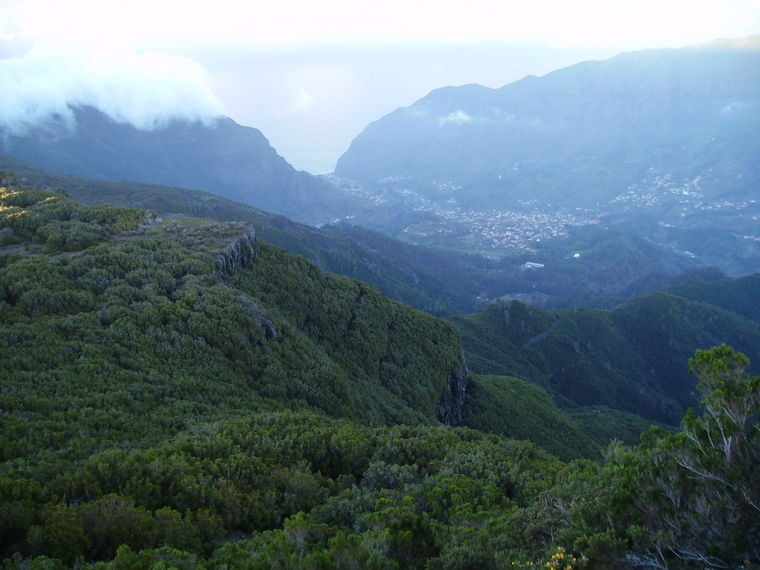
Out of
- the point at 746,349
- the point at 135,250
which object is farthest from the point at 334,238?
the point at 135,250

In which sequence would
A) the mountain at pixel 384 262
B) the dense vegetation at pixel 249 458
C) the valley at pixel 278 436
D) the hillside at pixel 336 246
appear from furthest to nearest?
1. the mountain at pixel 384 262
2. the hillside at pixel 336 246
3. the valley at pixel 278 436
4. the dense vegetation at pixel 249 458

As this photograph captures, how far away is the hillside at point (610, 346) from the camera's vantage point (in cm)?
9062

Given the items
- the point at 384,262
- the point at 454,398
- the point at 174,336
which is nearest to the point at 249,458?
the point at 174,336

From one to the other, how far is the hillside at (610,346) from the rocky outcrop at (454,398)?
97.8 feet

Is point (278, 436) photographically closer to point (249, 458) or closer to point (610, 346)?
point (249, 458)

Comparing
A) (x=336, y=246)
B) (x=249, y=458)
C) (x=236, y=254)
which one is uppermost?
(x=236, y=254)

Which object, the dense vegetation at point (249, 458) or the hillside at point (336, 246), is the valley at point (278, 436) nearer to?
the dense vegetation at point (249, 458)

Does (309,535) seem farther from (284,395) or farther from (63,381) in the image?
(284,395)

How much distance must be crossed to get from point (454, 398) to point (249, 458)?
31.6 m

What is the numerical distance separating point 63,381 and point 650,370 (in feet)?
365

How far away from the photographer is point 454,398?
4388 cm

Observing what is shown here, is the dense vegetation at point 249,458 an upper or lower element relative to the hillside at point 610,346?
upper

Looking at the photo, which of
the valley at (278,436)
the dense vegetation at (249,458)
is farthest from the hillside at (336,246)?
the dense vegetation at (249,458)

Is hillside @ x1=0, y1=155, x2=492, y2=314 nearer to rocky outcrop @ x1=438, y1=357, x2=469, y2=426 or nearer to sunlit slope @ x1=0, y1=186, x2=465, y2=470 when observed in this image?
sunlit slope @ x1=0, y1=186, x2=465, y2=470
